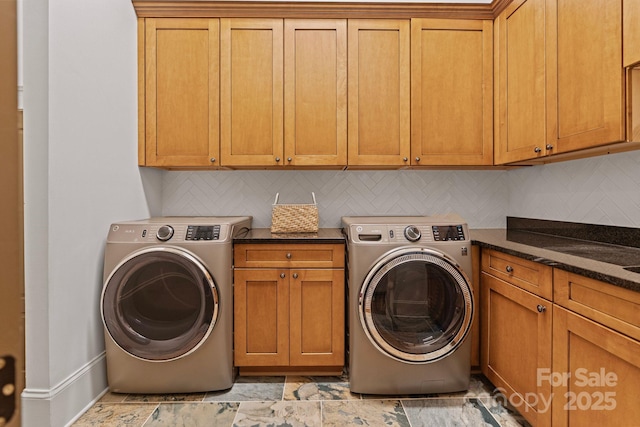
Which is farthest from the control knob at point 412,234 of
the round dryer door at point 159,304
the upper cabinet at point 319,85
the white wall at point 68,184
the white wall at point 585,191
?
the white wall at point 68,184

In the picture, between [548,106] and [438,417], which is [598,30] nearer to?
[548,106]

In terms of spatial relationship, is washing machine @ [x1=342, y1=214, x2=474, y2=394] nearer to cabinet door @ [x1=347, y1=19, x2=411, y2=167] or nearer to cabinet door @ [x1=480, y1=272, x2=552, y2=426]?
cabinet door @ [x1=480, y1=272, x2=552, y2=426]

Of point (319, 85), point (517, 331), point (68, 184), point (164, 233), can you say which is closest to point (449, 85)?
point (319, 85)

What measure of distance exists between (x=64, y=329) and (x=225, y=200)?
4.34ft

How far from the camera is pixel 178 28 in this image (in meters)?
2.42

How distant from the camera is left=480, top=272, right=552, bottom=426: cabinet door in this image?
1559 millimetres

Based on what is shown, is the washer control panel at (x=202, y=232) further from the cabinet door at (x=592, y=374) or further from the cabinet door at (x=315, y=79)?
the cabinet door at (x=592, y=374)

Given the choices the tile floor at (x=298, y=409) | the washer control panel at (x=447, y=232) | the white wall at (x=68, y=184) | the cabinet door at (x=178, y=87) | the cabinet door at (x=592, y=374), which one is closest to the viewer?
the cabinet door at (x=592, y=374)

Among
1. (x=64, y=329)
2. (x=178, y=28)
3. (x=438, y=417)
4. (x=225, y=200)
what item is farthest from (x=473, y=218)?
(x=64, y=329)

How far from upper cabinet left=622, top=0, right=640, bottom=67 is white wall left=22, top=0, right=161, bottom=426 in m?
2.44

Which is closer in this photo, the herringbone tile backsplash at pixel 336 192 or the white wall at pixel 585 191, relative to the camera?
the white wall at pixel 585 191

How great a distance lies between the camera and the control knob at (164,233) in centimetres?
201

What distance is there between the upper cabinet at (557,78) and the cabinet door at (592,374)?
0.79 metres

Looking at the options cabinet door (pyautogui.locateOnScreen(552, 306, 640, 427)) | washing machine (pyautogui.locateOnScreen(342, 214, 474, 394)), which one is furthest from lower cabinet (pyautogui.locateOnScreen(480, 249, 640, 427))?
washing machine (pyautogui.locateOnScreen(342, 214, 474, 394))
